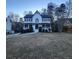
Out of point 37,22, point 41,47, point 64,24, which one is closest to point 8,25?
point 37,22

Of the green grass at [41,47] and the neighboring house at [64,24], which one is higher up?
the neighboring house at [64,24]

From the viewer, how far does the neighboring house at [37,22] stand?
185 centimetres

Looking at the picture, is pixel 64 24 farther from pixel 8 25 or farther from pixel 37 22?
pixel 8 25

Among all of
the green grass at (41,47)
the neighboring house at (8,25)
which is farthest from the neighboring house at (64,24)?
the neighboring house at (8,25)

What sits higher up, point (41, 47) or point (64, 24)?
point (64, 24)

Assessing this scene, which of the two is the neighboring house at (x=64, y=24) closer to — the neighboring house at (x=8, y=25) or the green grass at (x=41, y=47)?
the green grass at (x=41, y=47)

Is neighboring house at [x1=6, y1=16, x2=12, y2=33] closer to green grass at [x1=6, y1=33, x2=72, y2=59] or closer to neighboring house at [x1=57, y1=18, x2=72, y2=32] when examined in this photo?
green grass at [x1=6, y1=33, x2=72, y2=59]

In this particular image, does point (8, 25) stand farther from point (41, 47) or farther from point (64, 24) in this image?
point (64, 24)

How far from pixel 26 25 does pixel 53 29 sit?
0.34m

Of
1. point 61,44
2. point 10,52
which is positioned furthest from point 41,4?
point 10,52

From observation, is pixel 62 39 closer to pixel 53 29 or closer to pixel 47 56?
pixel 53 29

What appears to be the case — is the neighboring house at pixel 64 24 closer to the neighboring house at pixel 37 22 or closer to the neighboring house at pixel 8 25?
the neighboring house at pixel 37 22

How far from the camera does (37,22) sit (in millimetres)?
1863

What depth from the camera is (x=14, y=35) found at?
6.08 ft
